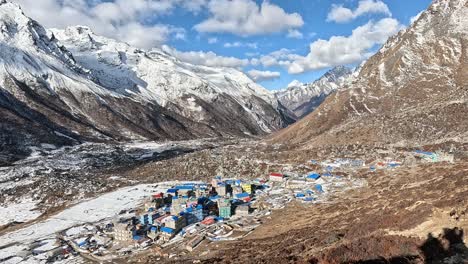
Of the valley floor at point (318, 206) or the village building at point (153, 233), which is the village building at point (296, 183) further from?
the village building at point (153, 233)

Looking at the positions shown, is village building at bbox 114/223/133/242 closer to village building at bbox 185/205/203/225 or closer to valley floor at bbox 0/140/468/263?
valley floor at bbox 0/140/468/263

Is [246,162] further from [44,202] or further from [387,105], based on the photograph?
[387,105]

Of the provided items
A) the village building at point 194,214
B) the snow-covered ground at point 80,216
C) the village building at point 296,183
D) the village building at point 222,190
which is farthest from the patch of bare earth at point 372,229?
the snow-covered ground at point 80,216

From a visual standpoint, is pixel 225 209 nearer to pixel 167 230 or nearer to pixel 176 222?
pixel 176 222

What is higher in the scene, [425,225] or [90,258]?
[425,225]

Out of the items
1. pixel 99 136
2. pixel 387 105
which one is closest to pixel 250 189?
pixel 387 105

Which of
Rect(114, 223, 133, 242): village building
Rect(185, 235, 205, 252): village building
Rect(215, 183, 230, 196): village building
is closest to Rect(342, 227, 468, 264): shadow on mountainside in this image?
Rect(185, 235, 205, 252): village building
